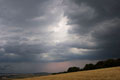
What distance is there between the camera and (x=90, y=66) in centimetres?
11319

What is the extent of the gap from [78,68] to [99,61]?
2054cm

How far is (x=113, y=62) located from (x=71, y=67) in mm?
38536

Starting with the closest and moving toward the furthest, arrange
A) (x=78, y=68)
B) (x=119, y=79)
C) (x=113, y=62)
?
(x=119, y=79) → (x=113, y=62) → (x=78, y=68)

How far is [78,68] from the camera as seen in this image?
120562 millimetres

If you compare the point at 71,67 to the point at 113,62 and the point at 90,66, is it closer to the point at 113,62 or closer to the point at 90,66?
the point at 90,66

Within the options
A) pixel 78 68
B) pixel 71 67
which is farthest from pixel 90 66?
pixel 71 67

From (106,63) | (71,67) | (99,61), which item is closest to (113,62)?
(106,63)

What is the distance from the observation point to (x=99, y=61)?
12256cm

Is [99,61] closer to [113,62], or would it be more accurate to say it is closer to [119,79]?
[113,62]

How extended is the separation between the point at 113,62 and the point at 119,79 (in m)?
87.3

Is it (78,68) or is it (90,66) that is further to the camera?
(78,68)

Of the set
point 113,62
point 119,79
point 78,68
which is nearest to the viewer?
point 119,79

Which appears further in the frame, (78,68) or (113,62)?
(78,68)

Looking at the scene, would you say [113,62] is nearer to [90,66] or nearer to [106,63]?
[106,63]
